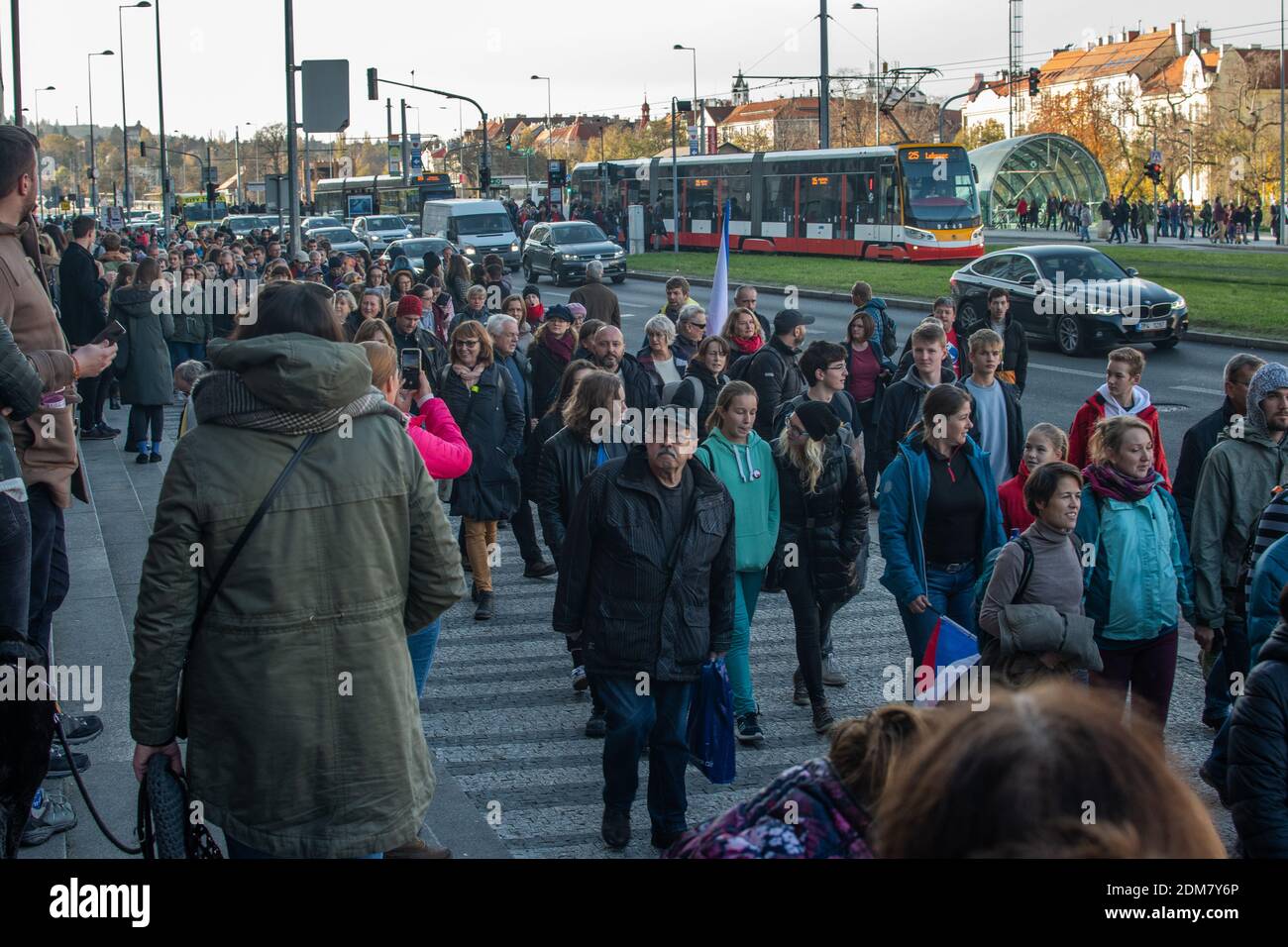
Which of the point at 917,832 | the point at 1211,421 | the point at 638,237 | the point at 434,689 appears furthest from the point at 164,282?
the point at 638,237

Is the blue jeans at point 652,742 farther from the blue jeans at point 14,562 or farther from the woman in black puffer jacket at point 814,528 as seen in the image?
the blue jeans at point 14,562

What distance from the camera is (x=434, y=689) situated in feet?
25.0

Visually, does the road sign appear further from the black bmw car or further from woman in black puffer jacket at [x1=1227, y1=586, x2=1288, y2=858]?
woman in black puffer jacket at [x1=1227, y1=586, x2=1288, y2=858]

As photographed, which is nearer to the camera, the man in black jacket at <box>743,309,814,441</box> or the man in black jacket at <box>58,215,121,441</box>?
the man in black jacket at <box>58,215,121,441</box>

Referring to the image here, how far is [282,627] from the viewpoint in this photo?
329cm

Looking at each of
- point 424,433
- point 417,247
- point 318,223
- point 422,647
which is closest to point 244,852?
point 422,647

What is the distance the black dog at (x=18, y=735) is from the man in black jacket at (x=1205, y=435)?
5009 mm

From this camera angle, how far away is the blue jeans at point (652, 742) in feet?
17.6

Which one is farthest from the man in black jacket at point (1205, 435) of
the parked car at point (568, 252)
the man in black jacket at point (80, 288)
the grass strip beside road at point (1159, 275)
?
the parked car at point (568, 252)

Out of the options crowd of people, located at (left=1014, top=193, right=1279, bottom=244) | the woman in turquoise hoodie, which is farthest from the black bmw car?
crowd of people, located at (left=1014, top=193, right=1279, bottom=244)

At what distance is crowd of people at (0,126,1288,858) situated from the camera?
7.19ft

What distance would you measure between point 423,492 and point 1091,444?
11.1ft

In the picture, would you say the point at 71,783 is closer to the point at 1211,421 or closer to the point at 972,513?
the point at 972,513

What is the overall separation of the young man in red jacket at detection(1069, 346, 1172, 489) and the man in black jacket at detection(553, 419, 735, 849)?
3.24 m
